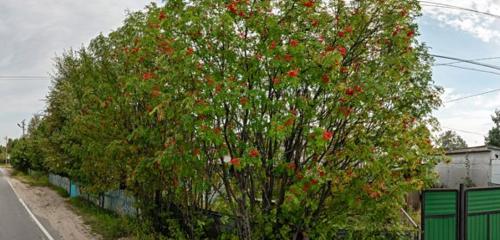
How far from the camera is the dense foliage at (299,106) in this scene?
5.76m

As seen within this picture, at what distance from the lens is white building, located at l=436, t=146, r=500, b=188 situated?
20516mm

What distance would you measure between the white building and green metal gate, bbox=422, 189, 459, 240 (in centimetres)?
1211

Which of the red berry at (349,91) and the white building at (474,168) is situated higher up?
the red berry at (349,91)

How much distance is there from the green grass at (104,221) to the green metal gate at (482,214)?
26.4ft

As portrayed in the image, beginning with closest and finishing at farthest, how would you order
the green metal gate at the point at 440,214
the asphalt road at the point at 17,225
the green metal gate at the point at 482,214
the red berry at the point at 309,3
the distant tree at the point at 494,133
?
the red berry at the point at 309,3 < the green metal gate at the point at 440,214 < the green metal gate at the point at 482,214 < the asphalt road at the point at 17,225 < the distant tree at the point at 494,133

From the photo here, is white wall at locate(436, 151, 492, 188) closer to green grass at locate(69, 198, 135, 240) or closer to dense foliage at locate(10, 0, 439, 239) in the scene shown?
green grass at locate(69, 198, 135, 240)

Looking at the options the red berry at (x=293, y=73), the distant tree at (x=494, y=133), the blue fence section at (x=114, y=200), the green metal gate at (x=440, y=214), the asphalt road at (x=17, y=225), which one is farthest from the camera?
the distant tree at (x=494, y=133)

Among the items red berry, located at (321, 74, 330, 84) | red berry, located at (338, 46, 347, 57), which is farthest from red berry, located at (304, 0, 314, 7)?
red berry, located at (321, 74, 330, 84)

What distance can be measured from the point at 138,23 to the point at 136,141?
2.60 metres

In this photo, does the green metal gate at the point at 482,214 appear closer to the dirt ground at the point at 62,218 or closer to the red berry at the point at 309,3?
the red berry at the point at 309,3

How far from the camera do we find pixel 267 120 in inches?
240

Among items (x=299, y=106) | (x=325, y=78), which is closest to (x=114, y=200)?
(x=299, y=106)

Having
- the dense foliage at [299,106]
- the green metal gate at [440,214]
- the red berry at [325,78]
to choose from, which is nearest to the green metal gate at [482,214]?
the green metal gate at [440,214]

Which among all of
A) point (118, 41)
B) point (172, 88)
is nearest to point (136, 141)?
point (118, 41)
